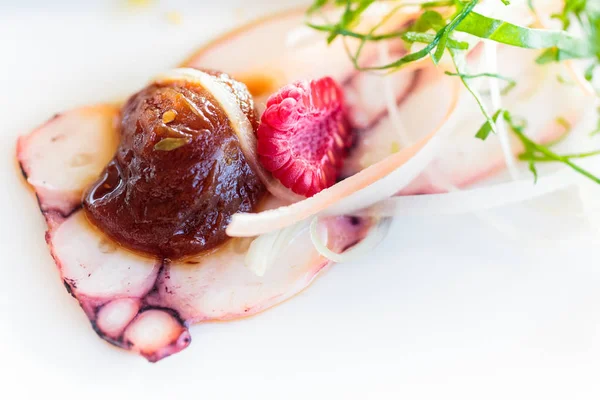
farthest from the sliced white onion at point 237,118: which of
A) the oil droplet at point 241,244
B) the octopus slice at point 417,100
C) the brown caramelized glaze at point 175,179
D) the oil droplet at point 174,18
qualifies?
the oil droplet at point 174,18

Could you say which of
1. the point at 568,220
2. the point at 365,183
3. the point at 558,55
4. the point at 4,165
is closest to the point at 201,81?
the point at 365,183

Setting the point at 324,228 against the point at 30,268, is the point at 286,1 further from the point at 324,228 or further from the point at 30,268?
the point at 30,268

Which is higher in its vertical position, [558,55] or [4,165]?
[4,165]

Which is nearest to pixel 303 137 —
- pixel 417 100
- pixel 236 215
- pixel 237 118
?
pixel 237 118

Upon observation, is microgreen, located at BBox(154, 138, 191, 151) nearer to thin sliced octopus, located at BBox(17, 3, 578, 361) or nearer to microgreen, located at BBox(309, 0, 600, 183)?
thin sliced octopus, located at BBox(17, 3, 578, 361)

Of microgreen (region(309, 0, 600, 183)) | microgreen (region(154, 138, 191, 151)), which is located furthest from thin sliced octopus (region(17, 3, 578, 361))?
microgreen (region(154, 138, 191, 151))

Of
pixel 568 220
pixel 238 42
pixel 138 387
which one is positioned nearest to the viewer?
pixel 138 387

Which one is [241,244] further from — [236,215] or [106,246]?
[106,246]
